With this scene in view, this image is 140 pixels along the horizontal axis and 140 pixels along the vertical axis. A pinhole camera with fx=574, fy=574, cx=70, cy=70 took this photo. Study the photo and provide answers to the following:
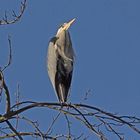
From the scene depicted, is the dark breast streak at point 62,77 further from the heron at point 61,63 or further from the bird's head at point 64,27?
the bird's head at point 64,27

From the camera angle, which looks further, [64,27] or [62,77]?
[64,27]

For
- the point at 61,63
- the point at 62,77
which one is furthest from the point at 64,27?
the point at 62,77

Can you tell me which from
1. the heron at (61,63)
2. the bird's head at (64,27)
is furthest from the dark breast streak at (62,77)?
the bird's head at (64,27)

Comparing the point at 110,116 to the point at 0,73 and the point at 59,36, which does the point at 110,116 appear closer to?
the point at 0,73

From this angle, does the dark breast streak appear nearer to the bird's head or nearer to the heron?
the heron

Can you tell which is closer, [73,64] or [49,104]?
[49,104]

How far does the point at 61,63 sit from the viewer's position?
761 cm

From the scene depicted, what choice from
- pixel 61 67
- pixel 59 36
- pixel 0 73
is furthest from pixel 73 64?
pixel 0 73

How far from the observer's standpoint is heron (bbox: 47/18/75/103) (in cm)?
732

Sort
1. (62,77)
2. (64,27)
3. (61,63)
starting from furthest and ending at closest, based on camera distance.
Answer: (64,27) → (61,63) → (62,77)

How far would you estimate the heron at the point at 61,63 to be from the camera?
7320 millimetres

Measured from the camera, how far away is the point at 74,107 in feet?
15.8

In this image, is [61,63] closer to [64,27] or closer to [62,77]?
[62,77]

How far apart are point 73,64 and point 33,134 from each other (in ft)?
9.25
